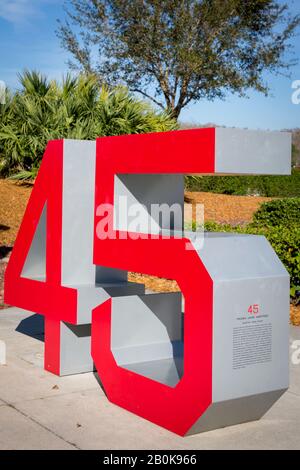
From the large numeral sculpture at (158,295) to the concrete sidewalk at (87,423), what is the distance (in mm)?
119

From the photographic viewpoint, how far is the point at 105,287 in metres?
6.11

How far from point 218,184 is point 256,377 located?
20219 millimetres

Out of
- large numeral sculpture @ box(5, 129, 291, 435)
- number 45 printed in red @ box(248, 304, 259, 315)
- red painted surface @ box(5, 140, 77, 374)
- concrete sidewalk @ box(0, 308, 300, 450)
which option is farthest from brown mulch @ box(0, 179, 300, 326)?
number 45 printed in red @ box(248, 304, 259, 315)

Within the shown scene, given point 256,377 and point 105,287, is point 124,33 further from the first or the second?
point 256,377

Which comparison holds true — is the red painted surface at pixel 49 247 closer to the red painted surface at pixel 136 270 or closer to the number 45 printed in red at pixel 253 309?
the red painted surface at pixel 136 270

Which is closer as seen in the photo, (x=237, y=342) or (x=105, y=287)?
(x=237, y=342)

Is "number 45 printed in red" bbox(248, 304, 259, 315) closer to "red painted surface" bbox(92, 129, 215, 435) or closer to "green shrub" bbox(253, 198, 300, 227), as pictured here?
"red painted surface" bbox(92, 129, 215, 435)

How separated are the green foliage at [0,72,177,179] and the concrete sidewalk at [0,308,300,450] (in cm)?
1069

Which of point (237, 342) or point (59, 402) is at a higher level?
point (237, 342)

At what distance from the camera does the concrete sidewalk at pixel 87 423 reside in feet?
14.8

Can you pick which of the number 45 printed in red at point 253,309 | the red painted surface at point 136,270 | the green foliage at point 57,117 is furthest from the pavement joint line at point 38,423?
the green foliage at point 57,117

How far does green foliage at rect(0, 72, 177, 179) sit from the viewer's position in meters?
16.3

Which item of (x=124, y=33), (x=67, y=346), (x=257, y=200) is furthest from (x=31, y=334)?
(x=124, y=33)
